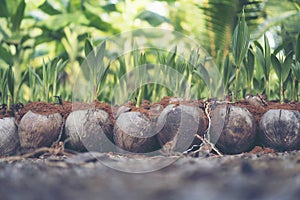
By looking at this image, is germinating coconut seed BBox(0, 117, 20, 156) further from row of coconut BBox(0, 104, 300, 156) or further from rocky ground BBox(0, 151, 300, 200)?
rocky ground BBox(0, 151, 300, 200)

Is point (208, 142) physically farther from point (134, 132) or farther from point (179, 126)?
point (134, 132)

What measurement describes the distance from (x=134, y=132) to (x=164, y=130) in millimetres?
123

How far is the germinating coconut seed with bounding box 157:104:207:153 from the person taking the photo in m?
1.46

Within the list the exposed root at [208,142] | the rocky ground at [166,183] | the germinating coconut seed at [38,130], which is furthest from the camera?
the germinating coconut seed at [38,130]

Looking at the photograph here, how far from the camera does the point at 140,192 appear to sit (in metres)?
0.75

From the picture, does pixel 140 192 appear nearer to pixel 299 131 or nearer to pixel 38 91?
pixel 299 131

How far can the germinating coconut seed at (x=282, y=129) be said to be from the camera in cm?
146

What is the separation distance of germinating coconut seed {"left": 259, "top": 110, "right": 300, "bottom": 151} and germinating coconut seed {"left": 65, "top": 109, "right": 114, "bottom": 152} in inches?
25.7

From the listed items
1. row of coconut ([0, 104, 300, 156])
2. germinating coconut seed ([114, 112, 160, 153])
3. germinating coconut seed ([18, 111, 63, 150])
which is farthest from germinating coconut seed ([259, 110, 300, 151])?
germinating coconut seed ([18, 111, 63, 150])

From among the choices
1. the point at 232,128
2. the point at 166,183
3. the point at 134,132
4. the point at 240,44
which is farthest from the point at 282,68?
the point at 166,183

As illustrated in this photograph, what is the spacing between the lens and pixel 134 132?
4.83 ft

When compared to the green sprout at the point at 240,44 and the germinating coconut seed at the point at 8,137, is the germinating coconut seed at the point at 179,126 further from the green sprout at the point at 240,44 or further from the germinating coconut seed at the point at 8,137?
the germinating coconut seed at the point at 8,137

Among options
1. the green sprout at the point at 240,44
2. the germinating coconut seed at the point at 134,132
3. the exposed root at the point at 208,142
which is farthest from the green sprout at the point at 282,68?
the germinating coconut seed at the point at 134,132

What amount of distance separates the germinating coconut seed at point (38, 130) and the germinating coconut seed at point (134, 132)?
0.90 ft
